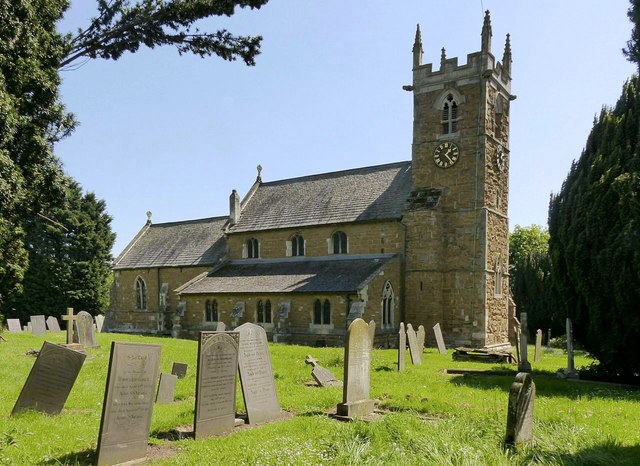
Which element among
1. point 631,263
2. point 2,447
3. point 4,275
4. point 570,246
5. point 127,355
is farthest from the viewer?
point 570,246

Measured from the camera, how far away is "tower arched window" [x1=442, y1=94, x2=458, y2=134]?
26.2 m

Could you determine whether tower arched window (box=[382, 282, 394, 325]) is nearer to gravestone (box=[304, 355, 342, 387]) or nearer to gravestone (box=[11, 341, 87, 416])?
gravestone (box=[304, 355, 342, 387])

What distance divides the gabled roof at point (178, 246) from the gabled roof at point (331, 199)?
2.75 meters

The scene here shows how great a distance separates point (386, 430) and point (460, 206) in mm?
19086

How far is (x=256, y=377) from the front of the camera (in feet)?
30.0

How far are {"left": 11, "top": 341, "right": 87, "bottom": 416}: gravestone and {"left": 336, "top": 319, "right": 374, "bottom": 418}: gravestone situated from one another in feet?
14.9

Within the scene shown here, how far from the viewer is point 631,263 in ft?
39.4

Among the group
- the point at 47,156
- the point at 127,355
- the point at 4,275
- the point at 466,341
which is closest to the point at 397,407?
the point at 127,355

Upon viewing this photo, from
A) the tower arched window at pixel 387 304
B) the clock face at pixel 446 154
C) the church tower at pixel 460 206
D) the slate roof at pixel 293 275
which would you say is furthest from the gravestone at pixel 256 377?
the clock face at pixel 446 154

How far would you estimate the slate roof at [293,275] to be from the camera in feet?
81.5

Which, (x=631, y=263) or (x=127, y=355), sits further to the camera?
(x=631, y=263)

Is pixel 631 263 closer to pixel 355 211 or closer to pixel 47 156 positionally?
pixel 47 156

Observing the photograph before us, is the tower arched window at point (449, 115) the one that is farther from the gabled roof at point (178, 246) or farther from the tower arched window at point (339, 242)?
the gabled roof at point (178, 246)

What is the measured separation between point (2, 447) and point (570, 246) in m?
12.8
